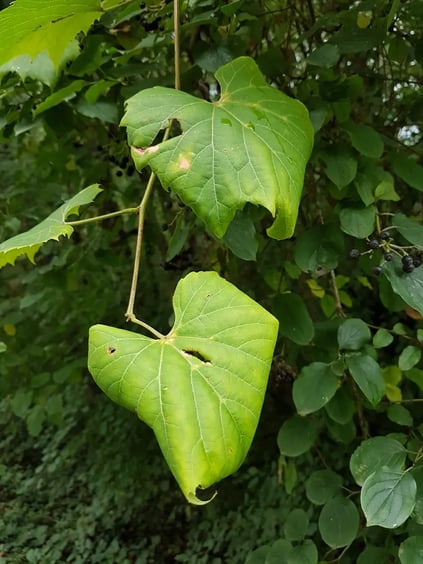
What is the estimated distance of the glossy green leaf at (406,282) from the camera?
26.5 inches

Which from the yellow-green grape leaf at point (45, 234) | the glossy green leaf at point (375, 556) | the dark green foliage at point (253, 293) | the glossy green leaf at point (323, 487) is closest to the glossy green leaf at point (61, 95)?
the dark green foliage at point (253, 293)

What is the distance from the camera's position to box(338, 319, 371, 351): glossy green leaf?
0.84 metres

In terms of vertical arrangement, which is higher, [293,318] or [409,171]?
[409,171]

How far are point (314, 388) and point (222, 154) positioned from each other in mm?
451

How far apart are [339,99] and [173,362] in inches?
21.2

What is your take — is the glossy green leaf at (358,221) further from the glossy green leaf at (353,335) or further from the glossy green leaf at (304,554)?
the glossy green leaf at (304,554)

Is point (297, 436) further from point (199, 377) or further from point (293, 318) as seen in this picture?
point (199, 377)

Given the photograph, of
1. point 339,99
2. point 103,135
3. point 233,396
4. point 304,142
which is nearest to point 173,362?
point 233,396

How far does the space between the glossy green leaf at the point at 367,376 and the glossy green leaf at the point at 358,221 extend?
19cm

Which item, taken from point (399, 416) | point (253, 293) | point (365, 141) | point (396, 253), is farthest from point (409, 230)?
point (253, 293)

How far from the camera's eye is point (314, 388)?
84cm

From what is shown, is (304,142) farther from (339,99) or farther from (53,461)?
(53,461)

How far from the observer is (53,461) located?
2145mm

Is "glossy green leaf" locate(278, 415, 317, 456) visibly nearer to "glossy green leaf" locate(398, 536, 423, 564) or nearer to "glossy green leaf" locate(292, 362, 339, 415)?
"glossy green leaf" locate(292, 362, 339, 415)
